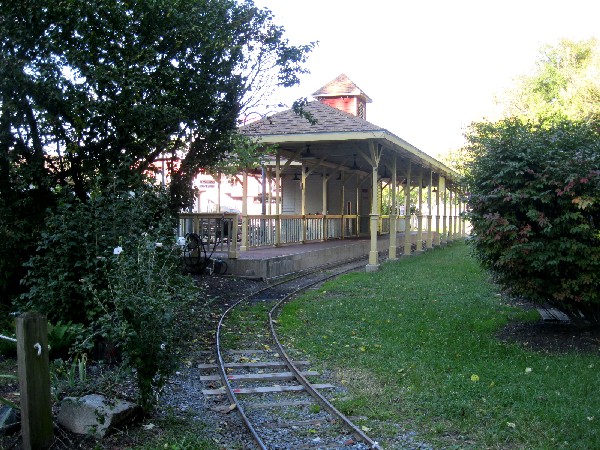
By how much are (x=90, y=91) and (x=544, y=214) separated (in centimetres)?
653

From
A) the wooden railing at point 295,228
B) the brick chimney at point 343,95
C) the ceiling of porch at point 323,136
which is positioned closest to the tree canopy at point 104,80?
the ceiling of porch at point 323,136

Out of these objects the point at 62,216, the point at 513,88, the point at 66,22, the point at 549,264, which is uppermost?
the point at 513,88

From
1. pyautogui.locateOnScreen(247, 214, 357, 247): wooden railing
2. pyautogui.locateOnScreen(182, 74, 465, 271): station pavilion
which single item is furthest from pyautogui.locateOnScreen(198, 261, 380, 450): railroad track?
pyautogui.locateOnScreen(247, 214, 357, 247): wooden railing

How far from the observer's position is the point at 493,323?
934 cm

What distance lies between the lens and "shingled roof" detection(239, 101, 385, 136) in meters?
17.8

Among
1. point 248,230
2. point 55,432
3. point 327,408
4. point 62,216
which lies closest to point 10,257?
point 62,216

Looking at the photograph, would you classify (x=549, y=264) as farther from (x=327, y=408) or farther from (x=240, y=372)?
(x=240, y=372)

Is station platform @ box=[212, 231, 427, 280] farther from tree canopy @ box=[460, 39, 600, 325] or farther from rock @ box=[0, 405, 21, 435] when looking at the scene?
rock @ box=[0, 405, 21, 435]

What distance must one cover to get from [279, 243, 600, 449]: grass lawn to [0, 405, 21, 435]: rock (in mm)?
2944

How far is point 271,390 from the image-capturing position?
6.72 metres

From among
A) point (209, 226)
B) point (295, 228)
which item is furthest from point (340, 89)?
point (209, 226)

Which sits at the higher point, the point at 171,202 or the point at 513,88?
the point at 513,88

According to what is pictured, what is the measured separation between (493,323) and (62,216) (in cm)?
649

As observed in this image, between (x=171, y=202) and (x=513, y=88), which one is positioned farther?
(x=513, y=88)
